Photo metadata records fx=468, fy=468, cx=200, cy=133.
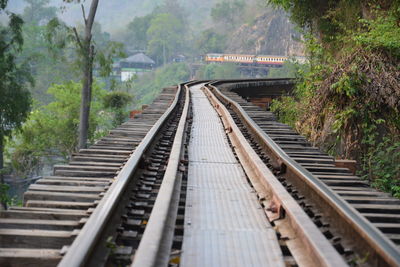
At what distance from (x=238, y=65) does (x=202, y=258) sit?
69.8 m

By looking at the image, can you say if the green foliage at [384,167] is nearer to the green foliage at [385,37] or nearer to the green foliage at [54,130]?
the green foliage at [385,37]

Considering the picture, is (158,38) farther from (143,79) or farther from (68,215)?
(68,215)

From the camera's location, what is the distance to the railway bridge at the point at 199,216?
7.74ft

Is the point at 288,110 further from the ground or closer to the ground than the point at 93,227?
further from the ground

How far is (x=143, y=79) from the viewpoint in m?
88.6

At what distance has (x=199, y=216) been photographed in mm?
3424

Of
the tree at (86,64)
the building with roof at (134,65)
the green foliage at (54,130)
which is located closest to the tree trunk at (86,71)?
the tree at (86,64)

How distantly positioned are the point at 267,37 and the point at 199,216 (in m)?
81.6

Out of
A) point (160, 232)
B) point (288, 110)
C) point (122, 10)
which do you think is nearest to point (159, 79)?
point (288, 110)

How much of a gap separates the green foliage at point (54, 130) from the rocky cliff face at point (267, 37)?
4981 centimetres

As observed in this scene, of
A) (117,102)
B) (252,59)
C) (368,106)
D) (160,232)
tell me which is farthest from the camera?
(252,59)

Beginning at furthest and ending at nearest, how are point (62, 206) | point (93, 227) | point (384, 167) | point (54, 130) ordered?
point (54, 130)
point (384, 167)
point (62, 206)
point (93, 227)

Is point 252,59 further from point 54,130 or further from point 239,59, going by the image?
point 54,130

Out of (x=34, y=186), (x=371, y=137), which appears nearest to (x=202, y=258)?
(x=34, y=186)
